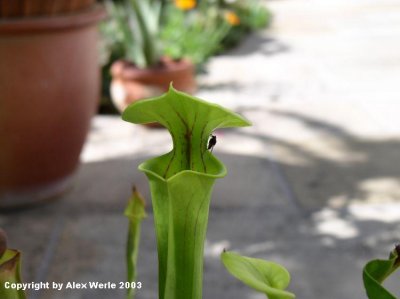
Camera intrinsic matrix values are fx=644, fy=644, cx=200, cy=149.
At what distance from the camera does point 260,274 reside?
2.54 feet

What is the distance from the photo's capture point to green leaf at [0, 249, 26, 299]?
784mm

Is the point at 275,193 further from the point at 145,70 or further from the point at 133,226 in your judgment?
the point at 133,226

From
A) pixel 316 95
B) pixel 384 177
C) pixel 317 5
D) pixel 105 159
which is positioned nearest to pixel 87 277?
pixel 105 159

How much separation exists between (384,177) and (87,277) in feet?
5.82

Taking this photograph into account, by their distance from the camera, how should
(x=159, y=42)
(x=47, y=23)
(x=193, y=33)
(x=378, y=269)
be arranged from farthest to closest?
(x=193, y=33) → (x=159, y=42) → (x=47, y=23) → (x=378, y=269)

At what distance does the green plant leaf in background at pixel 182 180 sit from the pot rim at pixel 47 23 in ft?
6.77

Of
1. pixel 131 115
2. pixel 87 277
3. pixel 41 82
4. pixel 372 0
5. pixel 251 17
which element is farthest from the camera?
pixel 372 0

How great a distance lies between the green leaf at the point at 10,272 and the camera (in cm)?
78

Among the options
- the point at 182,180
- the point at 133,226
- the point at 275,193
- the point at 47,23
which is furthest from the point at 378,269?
the point at 275,193

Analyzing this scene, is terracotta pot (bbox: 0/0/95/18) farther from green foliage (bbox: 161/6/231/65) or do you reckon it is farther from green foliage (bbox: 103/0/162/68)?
green foliage (bbox: 161/6/231/65)

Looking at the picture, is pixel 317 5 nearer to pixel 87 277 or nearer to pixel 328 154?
pixel 328 154

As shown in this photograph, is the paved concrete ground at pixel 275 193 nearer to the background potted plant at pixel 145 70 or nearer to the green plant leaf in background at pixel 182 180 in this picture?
the background potted plant at pixel 145 70

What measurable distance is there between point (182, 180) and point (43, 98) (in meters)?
2.22

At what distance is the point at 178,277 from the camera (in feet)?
2.70
